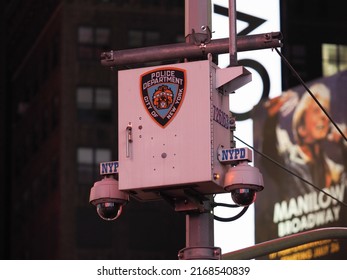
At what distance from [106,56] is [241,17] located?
3028 cm

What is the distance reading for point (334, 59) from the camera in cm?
8619

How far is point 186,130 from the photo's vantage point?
14820 millimetres

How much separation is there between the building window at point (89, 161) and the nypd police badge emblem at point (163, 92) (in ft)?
251

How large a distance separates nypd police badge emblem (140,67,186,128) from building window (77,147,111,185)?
251 feet

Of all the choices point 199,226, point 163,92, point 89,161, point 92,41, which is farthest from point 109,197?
point 92,41

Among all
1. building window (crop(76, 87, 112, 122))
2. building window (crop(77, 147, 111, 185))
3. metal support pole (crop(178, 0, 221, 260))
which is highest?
building window (crop(76, 87, 112, 122))

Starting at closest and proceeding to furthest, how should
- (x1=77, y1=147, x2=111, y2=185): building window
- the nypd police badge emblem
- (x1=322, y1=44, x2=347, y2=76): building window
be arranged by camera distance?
the nypd police badge emblem, (x1=322, y1=44, x2=347, y2=76): building window, (x1=77, y1=147, x2=111, y2=185): building window

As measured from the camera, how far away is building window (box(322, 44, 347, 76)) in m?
83.3

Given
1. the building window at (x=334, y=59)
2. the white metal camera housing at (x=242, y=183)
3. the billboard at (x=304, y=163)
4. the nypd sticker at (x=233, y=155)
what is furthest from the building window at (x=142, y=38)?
the white metal camera housing at (x=242, y=183)

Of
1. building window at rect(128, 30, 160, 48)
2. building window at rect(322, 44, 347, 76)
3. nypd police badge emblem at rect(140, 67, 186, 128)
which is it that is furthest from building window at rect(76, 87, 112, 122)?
nypd police badge emblem at rect(140, 67, 186, 128)

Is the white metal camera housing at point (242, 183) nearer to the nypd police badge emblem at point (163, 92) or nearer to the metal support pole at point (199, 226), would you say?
the metal support pole at point (199, 226)

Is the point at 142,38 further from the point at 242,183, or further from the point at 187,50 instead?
the point at 242,183

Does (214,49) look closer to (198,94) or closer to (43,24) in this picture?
(198,94)

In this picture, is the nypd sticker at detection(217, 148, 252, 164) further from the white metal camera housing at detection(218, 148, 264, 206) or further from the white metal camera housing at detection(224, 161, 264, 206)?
the white metal camera housing at detection(224, 161, 264, 206)
